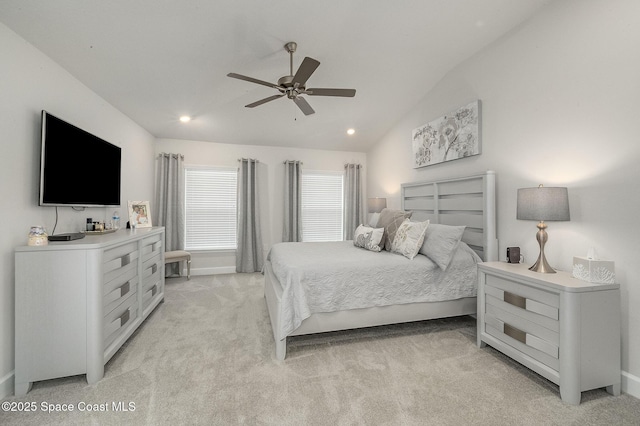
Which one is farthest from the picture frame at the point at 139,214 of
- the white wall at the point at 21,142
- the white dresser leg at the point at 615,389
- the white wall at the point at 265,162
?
the white dresser leg at the point at 615,389

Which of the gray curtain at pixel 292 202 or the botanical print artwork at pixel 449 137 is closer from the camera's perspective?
the botanical print artwork at pixel 449 137

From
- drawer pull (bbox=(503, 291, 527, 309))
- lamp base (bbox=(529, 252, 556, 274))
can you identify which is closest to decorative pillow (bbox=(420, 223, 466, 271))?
drawer pull (bbox=(503, 291, 527, 309))

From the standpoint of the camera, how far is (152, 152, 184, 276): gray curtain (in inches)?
176

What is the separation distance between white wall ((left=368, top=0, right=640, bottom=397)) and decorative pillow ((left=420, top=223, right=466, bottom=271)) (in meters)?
0.56

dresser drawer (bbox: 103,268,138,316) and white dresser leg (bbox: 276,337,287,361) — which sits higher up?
dresser drawer (bbox: 103,268,138,316)

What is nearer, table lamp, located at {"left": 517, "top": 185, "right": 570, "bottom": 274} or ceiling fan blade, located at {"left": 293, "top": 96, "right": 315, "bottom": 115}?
table lamp, located at {"left": 517, "top": 185, "right": 570, "bottom": 274}

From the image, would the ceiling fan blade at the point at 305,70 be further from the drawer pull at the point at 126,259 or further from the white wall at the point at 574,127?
the drawer pull at the point at 126,259

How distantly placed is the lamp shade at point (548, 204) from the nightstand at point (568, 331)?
16.8 inches

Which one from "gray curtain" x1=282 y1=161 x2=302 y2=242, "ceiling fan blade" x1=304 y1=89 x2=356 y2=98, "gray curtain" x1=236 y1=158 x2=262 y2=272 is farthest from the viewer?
"gray curtain" x1=282 y1=161 x2=302 y2=242

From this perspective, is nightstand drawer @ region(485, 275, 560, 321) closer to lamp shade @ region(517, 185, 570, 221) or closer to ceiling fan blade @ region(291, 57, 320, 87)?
lamp shade @ region(517, 185, 570, 221)

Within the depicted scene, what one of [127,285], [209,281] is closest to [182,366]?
[127,285]

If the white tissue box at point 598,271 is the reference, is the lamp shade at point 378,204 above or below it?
above

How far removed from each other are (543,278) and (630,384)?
0.85 m

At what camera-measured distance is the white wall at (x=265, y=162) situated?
472 cm
